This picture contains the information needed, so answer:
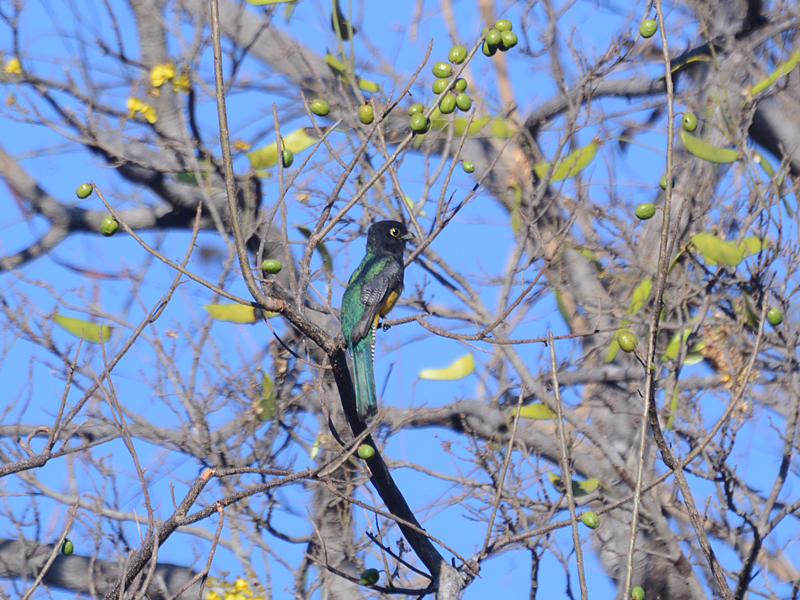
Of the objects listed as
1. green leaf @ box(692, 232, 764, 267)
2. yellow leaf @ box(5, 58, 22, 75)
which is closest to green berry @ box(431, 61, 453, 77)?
green leaf @ box(692, 232, 764, 267)

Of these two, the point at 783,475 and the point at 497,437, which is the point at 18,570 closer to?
the point at 497,437

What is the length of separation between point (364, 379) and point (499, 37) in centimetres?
161

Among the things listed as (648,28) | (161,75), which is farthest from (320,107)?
(161,75)

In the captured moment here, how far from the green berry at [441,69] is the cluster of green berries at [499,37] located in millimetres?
→ 196

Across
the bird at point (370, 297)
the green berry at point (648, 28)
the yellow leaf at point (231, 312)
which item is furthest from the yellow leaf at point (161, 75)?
the green berry at point (648, 28)

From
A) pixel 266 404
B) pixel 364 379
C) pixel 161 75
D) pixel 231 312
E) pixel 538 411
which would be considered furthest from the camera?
pixel 161 75

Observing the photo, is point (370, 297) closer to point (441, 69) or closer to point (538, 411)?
A: point (441, 69)

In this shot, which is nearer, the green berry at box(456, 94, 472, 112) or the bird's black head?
the green berry at box(456, 94, 472, 112)

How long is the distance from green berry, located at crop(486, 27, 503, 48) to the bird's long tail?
1563mm

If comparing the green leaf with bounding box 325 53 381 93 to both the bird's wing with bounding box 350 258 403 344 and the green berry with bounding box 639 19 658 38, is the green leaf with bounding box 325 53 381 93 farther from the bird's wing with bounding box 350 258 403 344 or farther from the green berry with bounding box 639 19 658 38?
the green berry with bounding box 639 19 658 38

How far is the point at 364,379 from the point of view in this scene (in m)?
3.82

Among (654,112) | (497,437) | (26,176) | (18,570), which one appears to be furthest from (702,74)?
(18,570)

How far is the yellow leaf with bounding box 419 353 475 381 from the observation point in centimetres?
654

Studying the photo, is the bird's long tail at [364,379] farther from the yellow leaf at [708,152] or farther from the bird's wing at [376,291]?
the yellow leaf at [708,152]
